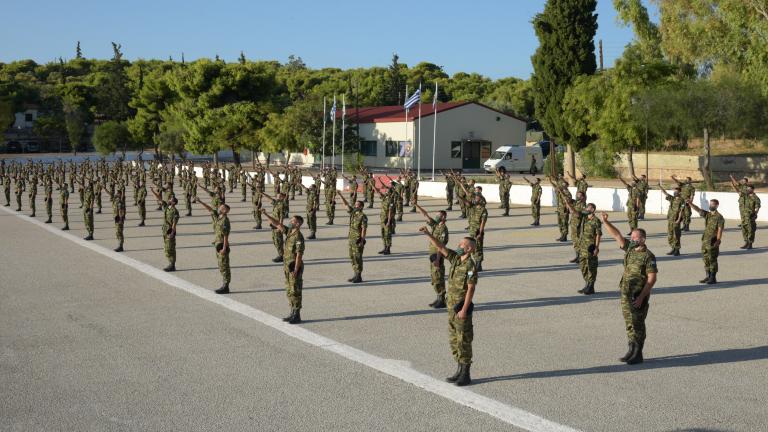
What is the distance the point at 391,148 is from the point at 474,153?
20.2 ft

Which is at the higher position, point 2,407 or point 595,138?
point 595,138

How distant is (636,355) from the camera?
9.30 metres

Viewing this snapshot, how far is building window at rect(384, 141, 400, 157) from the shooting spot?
58.0 m

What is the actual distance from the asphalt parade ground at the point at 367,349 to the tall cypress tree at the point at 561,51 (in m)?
24.4

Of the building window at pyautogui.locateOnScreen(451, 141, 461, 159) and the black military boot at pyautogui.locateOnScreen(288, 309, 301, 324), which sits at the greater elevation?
the building window at pyautogui.locateOnScreen(451, 141, 461, 159)

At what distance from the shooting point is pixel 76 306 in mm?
12953

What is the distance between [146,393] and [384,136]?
5169cm

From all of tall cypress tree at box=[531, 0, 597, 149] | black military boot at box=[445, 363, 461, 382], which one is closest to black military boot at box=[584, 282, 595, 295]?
black military boot at box=[445, 363, 461, 382]

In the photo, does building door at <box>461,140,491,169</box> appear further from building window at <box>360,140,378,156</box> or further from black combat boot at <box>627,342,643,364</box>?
black combat boot at <box>627,342,643,364</box>

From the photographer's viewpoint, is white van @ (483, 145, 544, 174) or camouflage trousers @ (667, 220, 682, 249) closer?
camouflage trousers @ (667, 220, 682, 249)

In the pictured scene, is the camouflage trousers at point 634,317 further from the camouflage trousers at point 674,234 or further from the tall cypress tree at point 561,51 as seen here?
the tall cypress tree at point 561,51

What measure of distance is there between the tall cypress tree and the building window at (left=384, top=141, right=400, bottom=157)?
16.8 m

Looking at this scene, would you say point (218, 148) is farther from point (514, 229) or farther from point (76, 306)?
point (76, 306)

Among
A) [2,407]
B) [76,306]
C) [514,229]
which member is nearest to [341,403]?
[2,407]
